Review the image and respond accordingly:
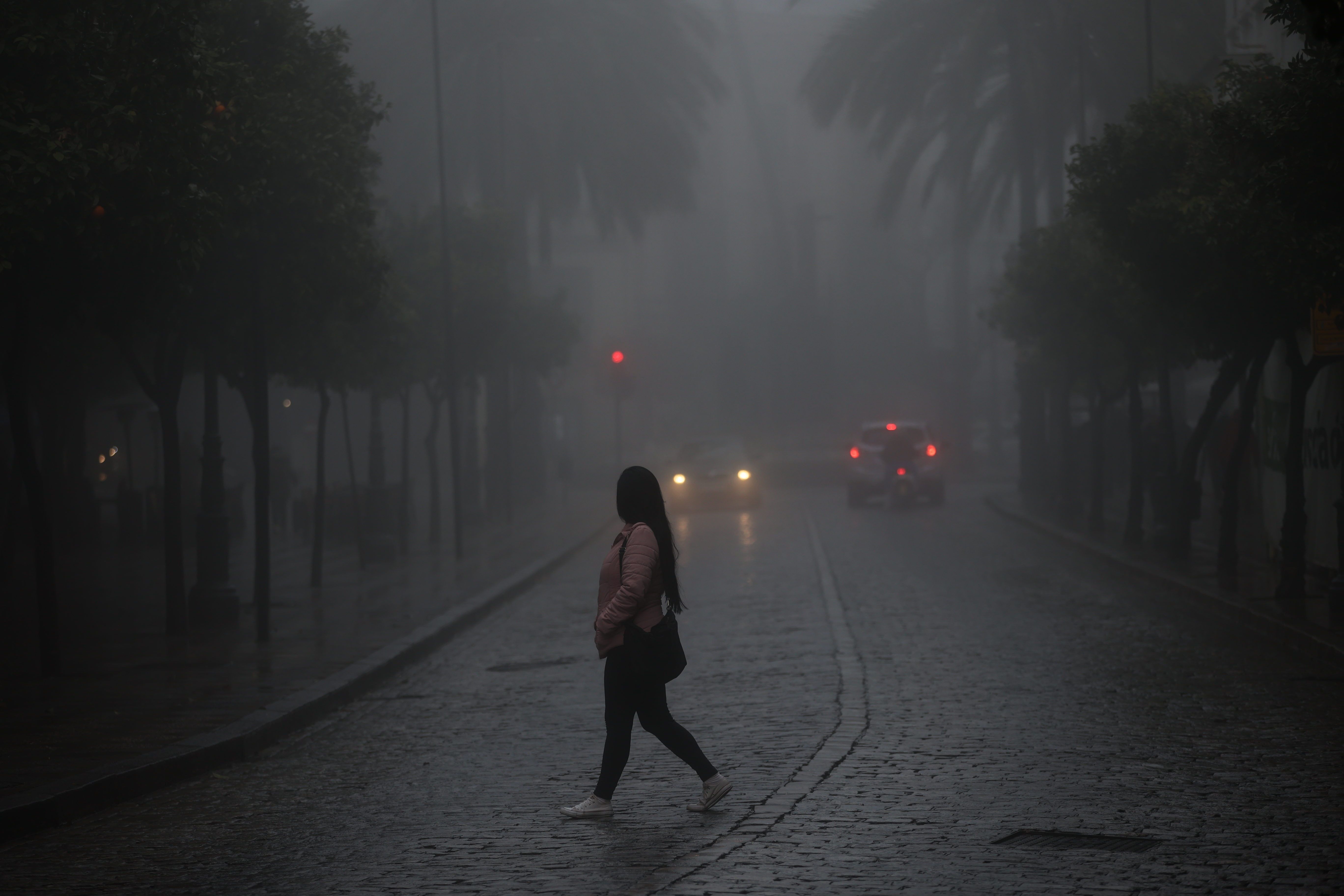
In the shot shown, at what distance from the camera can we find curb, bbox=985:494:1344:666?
38.2ft

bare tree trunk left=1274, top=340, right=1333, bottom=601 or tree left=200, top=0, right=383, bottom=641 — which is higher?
tree left=200, top=0, right=383, bottom=641

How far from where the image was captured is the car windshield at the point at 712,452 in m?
38.7

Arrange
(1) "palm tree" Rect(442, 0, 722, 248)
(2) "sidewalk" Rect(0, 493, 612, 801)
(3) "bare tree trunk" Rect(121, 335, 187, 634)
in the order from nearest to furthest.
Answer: (2) "sidewalk" Rect(0, 493, 612, 801) → (3) "bare tree trunk" Rect(121, 335, 187, 634) → (1) "palm tree" Rect(442, 0, 722, 248)

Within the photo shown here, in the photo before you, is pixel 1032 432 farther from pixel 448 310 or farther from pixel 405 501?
pixel 448 310

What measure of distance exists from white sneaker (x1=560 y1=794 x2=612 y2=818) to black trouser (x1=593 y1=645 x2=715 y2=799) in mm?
25

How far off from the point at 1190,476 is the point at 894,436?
16.6 meters

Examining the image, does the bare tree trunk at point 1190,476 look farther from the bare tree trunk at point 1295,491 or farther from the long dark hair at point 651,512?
the long dark hair at point 651,512

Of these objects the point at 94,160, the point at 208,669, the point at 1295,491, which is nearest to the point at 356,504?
the point at 208,669

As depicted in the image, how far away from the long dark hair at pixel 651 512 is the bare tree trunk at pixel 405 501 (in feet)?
59.5

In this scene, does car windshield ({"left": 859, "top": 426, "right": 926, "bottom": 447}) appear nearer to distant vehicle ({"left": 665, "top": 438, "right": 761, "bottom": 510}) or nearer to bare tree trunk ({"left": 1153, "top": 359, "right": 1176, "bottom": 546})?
distant vehicle ({"left": 665, "top": 438, "right": 761, "bottom": 510})

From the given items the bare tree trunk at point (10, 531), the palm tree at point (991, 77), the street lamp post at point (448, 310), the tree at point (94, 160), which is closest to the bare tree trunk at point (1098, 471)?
the palm tree at point (991, 77)

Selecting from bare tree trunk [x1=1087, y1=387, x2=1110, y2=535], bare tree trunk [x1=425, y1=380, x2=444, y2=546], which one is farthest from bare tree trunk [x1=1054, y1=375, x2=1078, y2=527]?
bare tree trunk [x1=425, y1=380, x2=444, y2=546]

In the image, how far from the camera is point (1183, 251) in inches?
598

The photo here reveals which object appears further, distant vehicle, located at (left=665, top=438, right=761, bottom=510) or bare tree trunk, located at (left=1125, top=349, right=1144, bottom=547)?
distant vehicle, located at (left=665, top=438, right=761, bottom=510)
